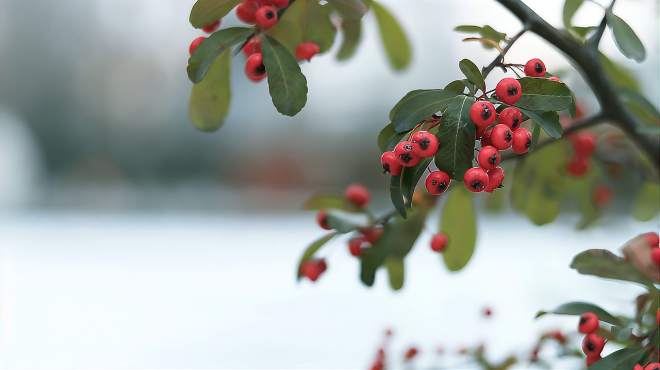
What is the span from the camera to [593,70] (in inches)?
21.0

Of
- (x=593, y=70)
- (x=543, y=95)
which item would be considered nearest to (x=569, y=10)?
(x=593, y=70)

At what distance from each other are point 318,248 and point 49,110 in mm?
5278

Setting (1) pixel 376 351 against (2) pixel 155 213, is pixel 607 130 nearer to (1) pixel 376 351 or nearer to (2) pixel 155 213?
(1) pixel 376 351

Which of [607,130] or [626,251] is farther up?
[607,130]

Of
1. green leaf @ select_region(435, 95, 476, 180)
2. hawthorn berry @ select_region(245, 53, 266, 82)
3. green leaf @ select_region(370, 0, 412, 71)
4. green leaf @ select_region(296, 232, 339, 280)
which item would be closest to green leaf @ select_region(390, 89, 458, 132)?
green leaf @ select_region(435, 95, 476, 180)

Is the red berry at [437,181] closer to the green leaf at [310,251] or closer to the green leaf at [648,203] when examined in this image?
the green leaf at [310,251]

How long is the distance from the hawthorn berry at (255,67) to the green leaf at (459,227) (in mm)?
258

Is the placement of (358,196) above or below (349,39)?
below

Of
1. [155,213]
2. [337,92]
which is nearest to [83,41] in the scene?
[337,92]

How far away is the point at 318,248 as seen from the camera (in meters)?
0.66

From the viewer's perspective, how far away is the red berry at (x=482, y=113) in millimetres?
408

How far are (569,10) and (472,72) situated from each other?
19 cm

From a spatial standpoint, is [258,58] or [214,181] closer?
[258,58]

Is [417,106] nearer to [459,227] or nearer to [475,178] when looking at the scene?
[475,178]
